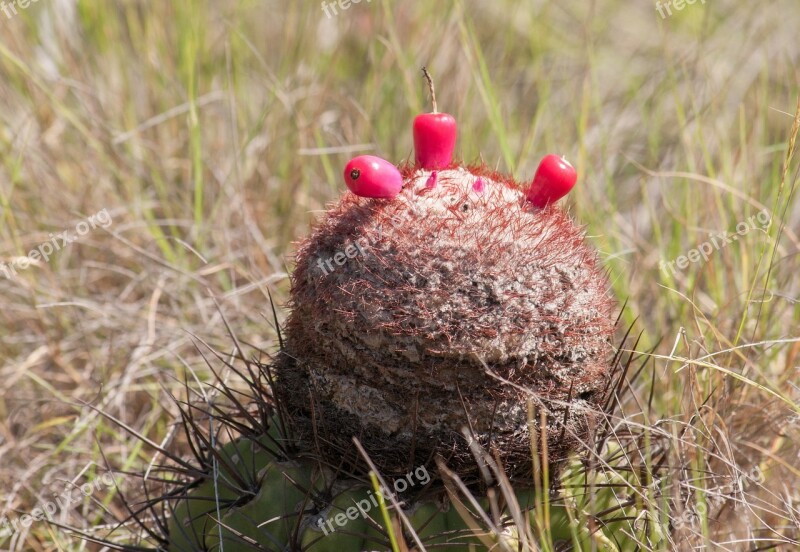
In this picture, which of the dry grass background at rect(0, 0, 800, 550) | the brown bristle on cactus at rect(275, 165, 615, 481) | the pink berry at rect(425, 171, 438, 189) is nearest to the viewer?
the brown bristle on cactus at rect(275, 165, 615, 481)

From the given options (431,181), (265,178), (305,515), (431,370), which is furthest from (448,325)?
(265,178)

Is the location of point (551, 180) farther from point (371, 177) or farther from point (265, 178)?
point (265, 178)

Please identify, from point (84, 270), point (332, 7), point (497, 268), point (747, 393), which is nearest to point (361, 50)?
point (332, 7)

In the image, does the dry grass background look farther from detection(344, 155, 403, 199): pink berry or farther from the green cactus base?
detection(344, 155, 403, 199): pink berry

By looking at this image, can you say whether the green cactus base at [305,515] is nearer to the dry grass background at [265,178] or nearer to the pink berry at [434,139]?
the pink berry at [434,139]

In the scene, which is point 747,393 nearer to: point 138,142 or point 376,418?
point 376,418

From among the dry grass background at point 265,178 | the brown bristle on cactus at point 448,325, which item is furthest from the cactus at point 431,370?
the dry grass background at point 265,178

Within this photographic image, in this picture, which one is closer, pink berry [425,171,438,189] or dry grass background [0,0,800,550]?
pink berry [425,171,438,189]

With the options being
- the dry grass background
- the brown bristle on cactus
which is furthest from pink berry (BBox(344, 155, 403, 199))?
the dry grass background
